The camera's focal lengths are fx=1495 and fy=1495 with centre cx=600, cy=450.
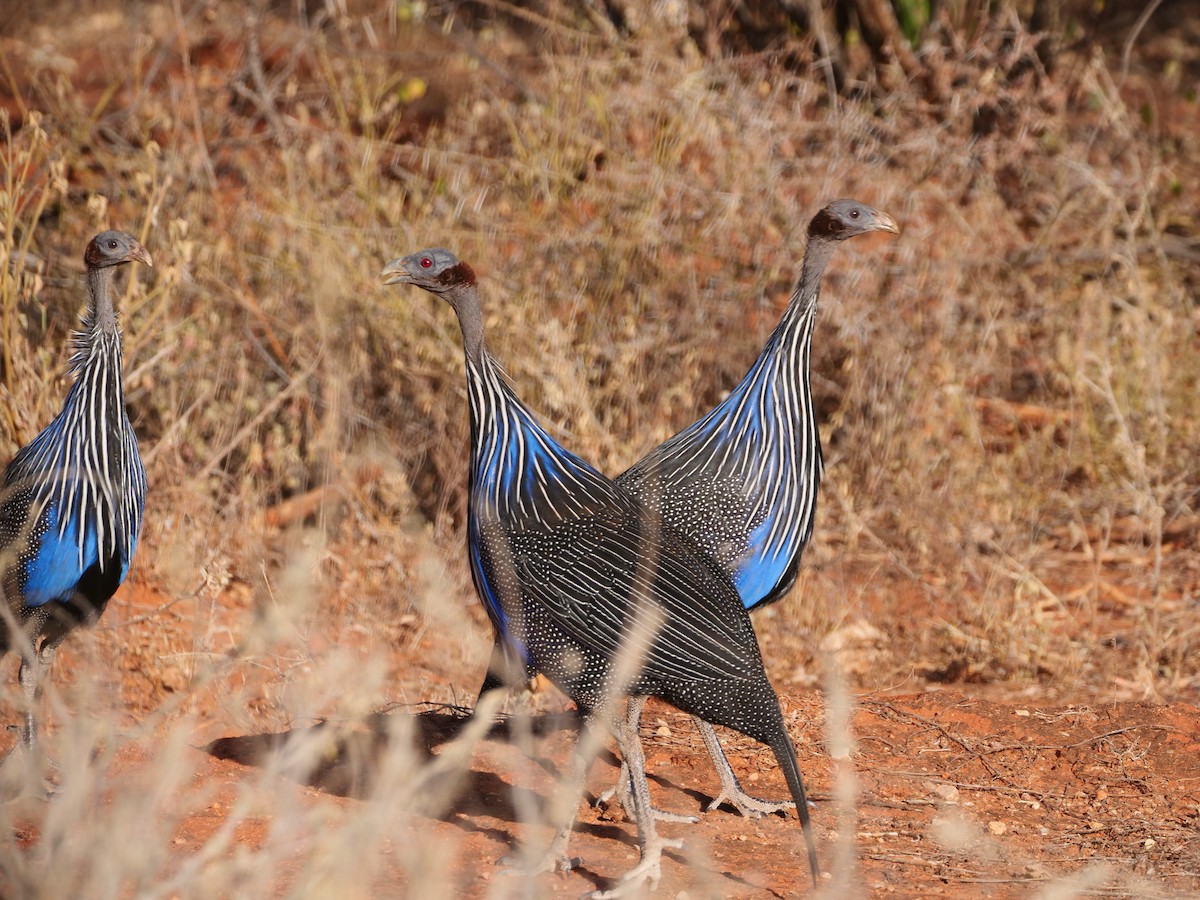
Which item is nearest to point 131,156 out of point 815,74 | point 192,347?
point 192,347

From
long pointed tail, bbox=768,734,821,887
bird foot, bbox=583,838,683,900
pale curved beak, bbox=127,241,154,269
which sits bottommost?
bird foot, bbox=583,838,683,900

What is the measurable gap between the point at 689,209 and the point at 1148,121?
14.5 feet

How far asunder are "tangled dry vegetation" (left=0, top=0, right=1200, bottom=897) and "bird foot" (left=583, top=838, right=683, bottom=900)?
7.16 feet

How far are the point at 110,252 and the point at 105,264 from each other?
0.14ft

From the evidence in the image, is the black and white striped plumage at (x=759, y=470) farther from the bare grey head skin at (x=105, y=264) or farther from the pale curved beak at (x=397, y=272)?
the bare grey head skin at (x=105, y=264)

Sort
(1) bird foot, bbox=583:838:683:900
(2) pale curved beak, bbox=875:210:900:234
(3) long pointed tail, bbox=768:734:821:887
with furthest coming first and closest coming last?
(2) pale curved beak, bbox=875:210:900:234, (1) bird foot, bbox=583:838:683:900, (3) long pointed tail, bbox=768:734:821:887

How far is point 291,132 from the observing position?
8.12m

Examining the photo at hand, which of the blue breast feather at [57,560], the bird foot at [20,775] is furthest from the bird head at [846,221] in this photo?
the bird foot at [20,775]

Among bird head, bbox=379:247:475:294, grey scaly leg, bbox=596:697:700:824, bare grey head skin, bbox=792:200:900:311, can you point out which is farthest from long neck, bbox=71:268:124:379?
bare grey head skin, bbox=792:200:900:311

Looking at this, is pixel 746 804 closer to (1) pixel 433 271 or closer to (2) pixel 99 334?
(1) pixel 433 271

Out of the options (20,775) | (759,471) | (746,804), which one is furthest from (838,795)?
(20,775)

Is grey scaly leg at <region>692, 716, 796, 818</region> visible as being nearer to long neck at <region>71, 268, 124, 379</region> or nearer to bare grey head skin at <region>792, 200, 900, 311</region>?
bare grey head skin at <region>792, 200, 900, 311</region>

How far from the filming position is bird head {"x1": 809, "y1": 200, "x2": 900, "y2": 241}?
16.6 feet

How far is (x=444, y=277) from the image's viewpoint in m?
4.49
